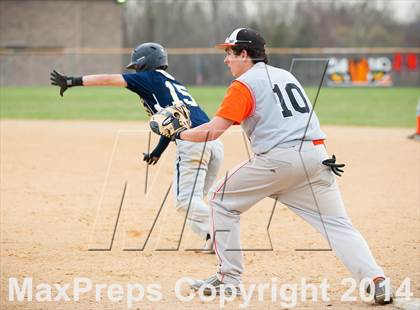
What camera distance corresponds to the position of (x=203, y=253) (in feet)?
22.1

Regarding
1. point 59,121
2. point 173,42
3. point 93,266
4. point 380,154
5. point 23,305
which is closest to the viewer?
point 23,305

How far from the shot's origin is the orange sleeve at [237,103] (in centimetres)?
477

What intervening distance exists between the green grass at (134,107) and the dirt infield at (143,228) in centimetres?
629

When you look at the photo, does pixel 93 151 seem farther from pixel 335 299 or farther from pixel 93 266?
pixel 335 299

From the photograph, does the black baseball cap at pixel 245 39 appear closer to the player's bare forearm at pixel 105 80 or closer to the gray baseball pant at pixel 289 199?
the gray baseball pant at pixel 289 199

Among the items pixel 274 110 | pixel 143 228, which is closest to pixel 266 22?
pixel 143 228

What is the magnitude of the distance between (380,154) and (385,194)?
136 inches

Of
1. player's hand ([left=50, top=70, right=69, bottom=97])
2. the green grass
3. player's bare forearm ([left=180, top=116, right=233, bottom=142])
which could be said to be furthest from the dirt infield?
the green grass

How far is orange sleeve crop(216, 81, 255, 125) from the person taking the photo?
15.6 ft

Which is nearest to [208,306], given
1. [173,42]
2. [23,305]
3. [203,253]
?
[23,305]

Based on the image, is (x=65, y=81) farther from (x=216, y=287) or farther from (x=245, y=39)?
(x=216, y=287)

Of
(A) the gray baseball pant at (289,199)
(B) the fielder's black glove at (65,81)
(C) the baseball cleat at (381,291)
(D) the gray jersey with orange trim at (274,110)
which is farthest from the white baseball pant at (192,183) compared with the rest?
(C) the baseball cleat at (381,291)

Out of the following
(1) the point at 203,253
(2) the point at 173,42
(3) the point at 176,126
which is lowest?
(1) the point at 203,253

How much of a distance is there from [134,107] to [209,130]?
19.0 metres
